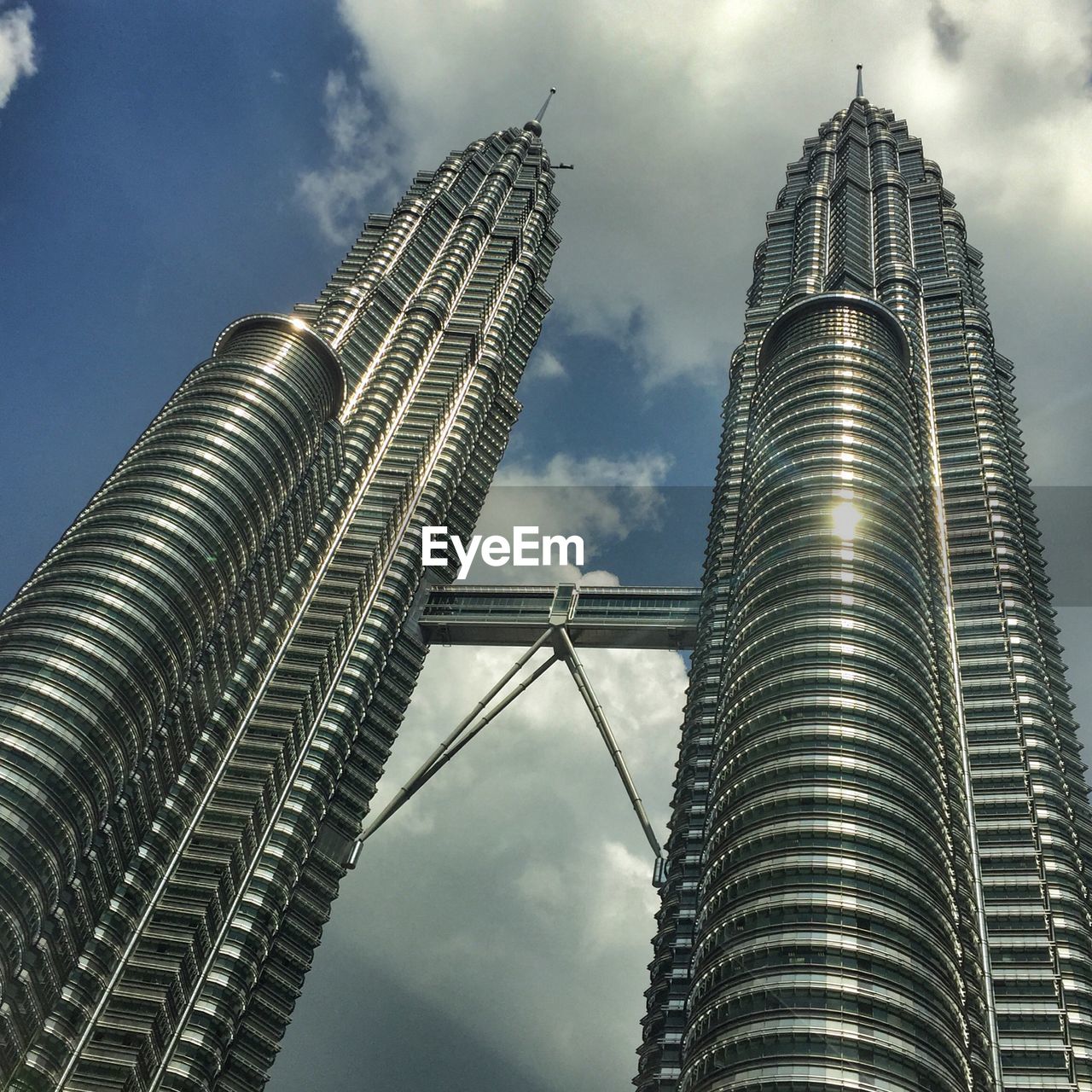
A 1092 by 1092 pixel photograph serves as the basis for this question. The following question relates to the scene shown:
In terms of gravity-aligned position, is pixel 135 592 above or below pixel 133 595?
above

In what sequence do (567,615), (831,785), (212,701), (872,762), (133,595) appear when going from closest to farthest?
(831,785), (872,762), (133,595), (212,701), (567,615)

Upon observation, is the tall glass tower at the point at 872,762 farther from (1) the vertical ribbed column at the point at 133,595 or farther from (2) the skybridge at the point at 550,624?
(1) the vertical ribbed column at the point at 133,595

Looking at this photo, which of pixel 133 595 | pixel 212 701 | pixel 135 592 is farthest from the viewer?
pixel 212 701

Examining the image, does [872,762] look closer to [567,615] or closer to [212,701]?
[567,615]

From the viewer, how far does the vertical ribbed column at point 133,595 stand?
8488 cm

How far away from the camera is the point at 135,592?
327 ft

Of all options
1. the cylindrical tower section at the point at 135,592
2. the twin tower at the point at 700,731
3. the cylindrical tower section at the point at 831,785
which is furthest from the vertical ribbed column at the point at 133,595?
the cylindrical tower section at the point at 831,785

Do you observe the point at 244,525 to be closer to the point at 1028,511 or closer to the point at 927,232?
the point at 1028,511

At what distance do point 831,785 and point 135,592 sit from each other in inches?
2266

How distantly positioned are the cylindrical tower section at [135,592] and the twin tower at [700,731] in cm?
30

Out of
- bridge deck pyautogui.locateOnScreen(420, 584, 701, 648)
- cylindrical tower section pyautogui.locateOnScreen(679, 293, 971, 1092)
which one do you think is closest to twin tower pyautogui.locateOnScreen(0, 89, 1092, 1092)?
cylindrical tower section pyautogui.locateOnScreen(679, 293, 971, 1092)

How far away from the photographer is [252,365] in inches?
4951

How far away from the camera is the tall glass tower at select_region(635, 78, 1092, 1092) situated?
242ft

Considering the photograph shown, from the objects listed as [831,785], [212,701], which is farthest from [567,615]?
[831,785]
